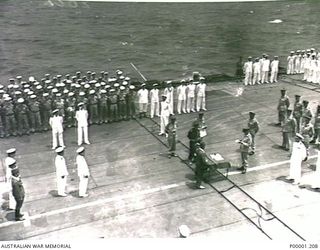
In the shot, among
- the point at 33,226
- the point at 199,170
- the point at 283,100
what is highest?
the point at 283,100

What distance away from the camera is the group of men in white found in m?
22.6

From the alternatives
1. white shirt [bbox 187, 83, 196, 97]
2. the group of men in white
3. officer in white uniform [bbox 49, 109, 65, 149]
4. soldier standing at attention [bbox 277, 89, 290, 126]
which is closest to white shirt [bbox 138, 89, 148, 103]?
white shirt [bbox 187, 83, 196, 97]

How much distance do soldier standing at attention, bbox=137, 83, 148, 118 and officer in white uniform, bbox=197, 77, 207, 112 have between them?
2369mm

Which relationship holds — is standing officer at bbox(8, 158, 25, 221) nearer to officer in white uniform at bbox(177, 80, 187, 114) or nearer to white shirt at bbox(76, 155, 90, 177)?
white shirt at bbox(76, 155, 90, 177)

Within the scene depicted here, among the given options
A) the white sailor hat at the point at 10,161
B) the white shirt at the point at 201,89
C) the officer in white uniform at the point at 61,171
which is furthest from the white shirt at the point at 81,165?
the white shirt at the point at 201,89

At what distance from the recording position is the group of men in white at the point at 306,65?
74.3 feet

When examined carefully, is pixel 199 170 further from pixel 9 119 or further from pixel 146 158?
pixel 9 119

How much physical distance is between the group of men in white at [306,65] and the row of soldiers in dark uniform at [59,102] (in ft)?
34.1

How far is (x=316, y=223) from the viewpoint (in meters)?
10.1

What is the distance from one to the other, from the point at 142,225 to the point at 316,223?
4.08 meters

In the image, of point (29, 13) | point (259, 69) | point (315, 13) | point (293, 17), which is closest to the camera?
point (259, 69)

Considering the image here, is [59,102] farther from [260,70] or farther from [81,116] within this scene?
[260,70]

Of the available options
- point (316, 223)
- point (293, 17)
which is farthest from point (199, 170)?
point (293, 17)

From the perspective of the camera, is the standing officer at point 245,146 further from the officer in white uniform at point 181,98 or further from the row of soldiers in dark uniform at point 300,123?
the officer in white uniform at point 181,98
